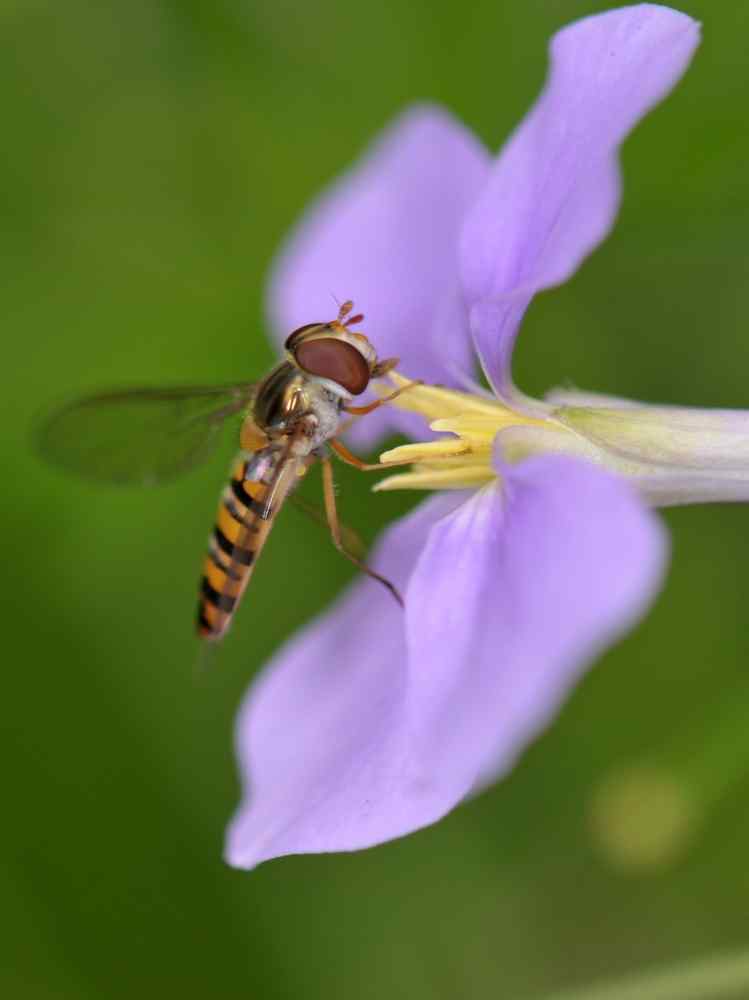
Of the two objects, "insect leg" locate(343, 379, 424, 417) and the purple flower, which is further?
"insect leg" locate(343, 379, 424, 417)

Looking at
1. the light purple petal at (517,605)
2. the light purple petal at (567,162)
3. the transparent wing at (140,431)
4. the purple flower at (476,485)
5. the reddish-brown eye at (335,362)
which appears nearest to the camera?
the light purple petal at (517,605)

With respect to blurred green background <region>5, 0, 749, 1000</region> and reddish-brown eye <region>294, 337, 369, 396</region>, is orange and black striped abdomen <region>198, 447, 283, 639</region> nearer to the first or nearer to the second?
reddish-brown eye <region>294, 337, 369, 396</region>

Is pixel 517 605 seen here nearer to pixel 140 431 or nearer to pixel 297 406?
pixel 297 406

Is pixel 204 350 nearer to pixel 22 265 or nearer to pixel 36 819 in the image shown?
pixel 22 265

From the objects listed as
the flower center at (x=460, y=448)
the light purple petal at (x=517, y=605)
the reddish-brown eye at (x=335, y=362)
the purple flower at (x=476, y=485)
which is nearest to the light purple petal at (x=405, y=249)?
the purple flower at (x=476, y=485)

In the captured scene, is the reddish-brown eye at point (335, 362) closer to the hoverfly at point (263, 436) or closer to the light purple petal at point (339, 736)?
the hoverfly at point (263, 436)

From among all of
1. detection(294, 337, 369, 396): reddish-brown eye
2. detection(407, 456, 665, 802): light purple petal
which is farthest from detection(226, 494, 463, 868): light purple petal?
detection(294, 337, 369, 396): reddish-brown eye
